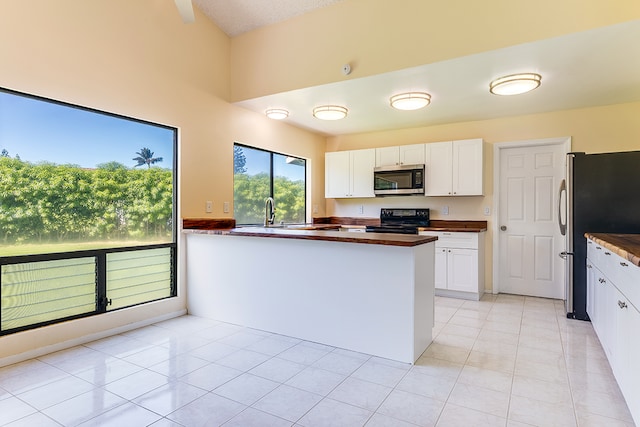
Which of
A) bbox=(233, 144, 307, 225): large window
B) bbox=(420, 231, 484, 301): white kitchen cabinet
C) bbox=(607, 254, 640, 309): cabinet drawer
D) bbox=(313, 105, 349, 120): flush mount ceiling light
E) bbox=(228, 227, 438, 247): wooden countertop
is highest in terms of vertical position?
bbox=(313, 105, 349, 120): flush mount ceiling light

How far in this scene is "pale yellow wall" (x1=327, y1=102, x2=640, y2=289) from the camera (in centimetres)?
389

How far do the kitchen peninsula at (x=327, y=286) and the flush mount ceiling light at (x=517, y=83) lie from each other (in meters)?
1.65

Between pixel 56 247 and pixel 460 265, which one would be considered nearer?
pixel 56 247

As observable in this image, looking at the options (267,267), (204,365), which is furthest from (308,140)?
(204,365)

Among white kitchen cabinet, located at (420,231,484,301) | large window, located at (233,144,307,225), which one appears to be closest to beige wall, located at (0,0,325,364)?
large window, located at (233,144,307,225)

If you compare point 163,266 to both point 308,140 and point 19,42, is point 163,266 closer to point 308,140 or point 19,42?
point 19,42

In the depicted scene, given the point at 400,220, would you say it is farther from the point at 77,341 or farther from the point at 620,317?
the point at 77,341

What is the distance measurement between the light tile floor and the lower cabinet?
19cm

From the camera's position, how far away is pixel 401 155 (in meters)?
4.94

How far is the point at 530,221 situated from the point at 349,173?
2.53 m

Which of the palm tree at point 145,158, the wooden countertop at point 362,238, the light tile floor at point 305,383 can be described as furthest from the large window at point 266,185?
the light tile floor at point 305,383

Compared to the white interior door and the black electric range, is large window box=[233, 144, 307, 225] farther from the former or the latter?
the white interior door

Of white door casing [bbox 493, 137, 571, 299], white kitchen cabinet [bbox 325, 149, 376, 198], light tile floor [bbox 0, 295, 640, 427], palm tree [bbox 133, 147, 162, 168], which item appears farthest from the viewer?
white kitchen cabinet [bbox 325, 149, 376, 198]

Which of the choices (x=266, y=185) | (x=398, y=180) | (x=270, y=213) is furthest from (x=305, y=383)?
(x=398, y=180)
